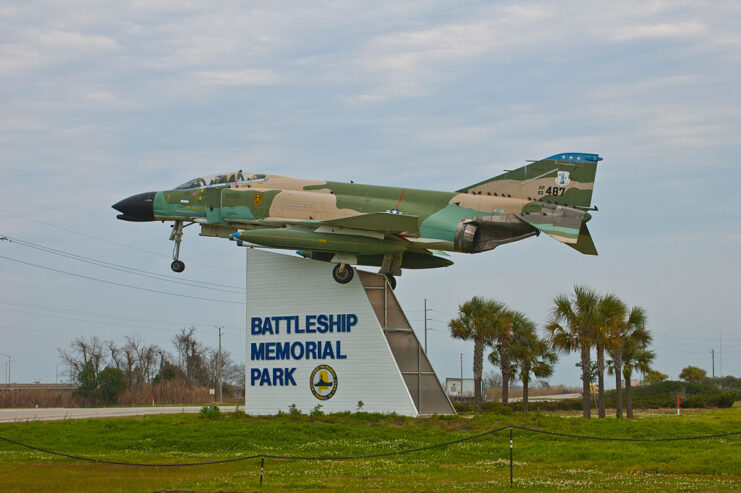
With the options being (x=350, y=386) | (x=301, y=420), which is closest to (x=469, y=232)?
(x=350, y=386)

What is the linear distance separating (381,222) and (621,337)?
13848 mm

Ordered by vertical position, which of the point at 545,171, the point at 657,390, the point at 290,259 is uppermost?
the point at 545,171

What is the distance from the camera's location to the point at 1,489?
17125 millimetres

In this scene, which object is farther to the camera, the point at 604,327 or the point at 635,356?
the point at 635,356

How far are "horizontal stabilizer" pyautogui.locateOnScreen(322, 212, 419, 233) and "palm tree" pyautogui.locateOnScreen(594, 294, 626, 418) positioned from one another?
1086 centimetres

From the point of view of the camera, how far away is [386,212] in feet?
95.2

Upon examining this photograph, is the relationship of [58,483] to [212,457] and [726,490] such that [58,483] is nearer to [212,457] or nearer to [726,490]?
[212,457]

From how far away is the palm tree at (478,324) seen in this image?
39.1 meters

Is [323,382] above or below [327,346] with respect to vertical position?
below

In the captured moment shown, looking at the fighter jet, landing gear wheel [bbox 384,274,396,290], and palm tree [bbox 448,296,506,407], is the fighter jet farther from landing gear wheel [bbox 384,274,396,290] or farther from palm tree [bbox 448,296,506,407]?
palm tree [bbox 448,296,506,407]

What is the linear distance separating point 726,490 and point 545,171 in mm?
15241

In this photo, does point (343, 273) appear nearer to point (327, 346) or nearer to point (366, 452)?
point (327, 346)

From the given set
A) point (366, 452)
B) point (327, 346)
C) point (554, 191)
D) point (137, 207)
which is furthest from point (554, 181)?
point (137, 207)

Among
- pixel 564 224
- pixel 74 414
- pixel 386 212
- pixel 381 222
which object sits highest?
pixel 386 212
